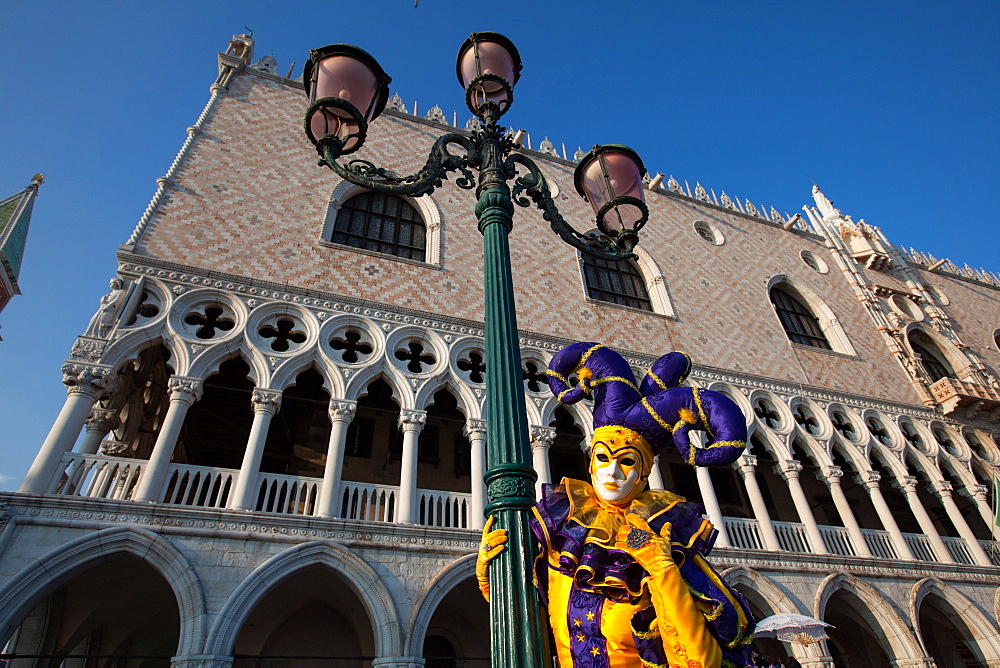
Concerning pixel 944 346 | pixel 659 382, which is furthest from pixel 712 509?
pixel 944 346

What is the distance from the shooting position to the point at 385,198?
11.1 meters

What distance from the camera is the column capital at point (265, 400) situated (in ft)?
22.9

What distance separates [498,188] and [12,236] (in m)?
7.52

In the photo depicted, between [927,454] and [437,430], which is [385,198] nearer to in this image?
[437,430]

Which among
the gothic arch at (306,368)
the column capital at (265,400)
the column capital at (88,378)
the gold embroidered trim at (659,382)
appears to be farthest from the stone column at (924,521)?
the column capital at (88,378)

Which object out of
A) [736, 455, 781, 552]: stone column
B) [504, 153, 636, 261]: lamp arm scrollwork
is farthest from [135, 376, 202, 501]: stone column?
[736, 455, 781, 552]: stone column

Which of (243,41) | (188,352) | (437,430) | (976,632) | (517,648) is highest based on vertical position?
(243,41)

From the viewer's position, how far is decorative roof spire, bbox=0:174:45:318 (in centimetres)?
749

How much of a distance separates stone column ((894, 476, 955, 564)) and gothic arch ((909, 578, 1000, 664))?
50 cm

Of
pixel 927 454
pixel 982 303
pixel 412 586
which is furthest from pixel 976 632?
pixel 982 303

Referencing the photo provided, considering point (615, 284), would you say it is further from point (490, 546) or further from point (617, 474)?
point (490, 546)

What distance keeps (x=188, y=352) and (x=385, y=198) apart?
5.14m

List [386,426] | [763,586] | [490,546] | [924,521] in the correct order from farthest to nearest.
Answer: [924,521] < [386,426] < [763,586] < [490,546]

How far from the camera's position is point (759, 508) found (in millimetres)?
8758
